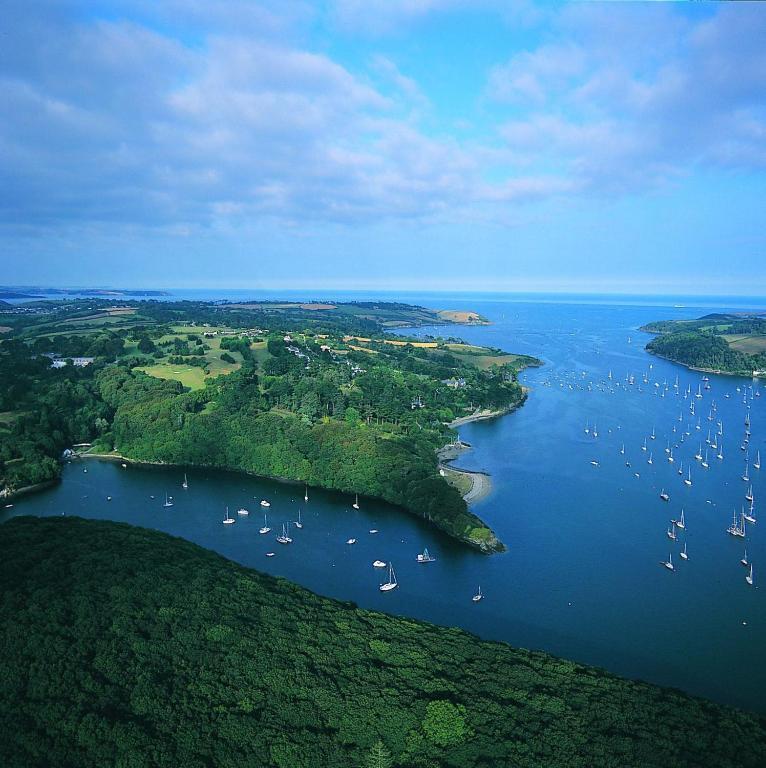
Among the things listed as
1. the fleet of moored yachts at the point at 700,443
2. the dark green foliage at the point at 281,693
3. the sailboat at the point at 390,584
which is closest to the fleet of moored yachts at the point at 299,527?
the sailboat at the point at 390,584

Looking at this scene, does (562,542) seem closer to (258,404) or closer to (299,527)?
(299,527)

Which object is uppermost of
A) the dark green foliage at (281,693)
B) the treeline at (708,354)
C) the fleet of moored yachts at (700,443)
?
the treeline at (708,354)

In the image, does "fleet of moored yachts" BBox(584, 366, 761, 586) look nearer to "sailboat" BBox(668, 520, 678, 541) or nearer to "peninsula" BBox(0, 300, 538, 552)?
"sailboat" BBox(668, 520, 678, 541)

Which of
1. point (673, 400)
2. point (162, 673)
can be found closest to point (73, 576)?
point (162, 673)

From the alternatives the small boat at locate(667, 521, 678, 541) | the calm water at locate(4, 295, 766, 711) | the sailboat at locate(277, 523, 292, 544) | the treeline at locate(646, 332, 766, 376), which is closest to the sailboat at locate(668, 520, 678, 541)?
the small boat at locate(667, 521, 678, 541)

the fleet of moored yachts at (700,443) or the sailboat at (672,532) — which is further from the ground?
the fleet of moored yachts at (700,443)

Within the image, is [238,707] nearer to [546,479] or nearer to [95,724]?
[95,724]

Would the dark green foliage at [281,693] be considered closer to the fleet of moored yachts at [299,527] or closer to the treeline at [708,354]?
the fleet of moored yachts at [299,527]

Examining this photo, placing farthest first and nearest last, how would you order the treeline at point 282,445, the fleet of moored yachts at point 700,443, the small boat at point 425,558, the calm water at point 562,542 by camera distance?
the treeline at point 282,445
the fleet of moored yachts at point 700,443
the small boat at point 425,558
the calm water at point 562,542
